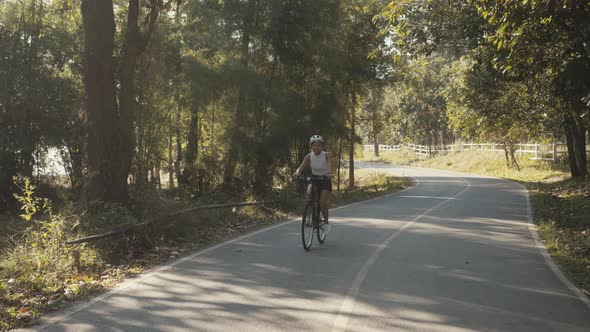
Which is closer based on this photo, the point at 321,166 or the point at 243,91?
the point at 321,166

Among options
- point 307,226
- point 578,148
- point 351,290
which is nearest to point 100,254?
point 307,226

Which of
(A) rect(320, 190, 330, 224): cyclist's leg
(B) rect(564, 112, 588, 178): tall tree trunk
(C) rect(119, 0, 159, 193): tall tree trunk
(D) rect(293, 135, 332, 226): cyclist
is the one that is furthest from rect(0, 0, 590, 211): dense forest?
(A) rect(320, 190, 330, 224): cyclist's leg

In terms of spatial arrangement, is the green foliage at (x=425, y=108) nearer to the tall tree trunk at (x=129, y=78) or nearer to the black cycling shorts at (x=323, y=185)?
the tall tree trunk at (x=129, y=78)

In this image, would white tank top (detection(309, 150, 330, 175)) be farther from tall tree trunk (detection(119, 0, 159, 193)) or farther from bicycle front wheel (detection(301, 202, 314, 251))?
tall tree trunk (detection(119, 0, 159, 193))

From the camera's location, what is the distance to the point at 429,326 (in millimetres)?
5383

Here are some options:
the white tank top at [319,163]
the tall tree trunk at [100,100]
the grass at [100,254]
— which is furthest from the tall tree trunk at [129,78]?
the white tank top at [319,163]

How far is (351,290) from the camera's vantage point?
265 inches

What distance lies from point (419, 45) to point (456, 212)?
18.3 ft

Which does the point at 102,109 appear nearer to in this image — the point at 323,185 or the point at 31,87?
the point at 323,185

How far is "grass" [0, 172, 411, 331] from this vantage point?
6.55 m

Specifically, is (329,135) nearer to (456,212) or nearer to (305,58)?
(305,58)

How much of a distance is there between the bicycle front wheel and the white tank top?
2.23 ft

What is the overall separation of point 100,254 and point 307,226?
3613 mm

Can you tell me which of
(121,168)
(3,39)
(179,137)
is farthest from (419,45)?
(3,39)
